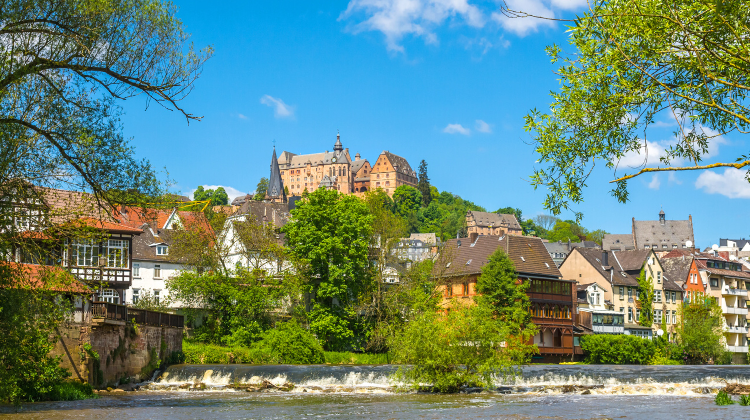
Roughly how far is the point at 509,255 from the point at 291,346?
81.4 ft

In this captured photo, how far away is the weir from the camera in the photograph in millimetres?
35031

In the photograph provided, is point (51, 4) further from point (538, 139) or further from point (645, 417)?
point (645, 417)

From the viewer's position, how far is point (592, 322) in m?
70.1

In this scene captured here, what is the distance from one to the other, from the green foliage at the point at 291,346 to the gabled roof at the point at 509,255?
56.4ft

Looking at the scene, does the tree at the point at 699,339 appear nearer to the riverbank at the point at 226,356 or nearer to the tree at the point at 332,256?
the tree at the point at 332,256

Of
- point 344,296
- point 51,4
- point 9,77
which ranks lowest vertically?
point 344,296

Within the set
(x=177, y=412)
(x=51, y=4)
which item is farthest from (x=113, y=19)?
(x=177, y=412)

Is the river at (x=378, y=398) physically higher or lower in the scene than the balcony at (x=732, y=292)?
lower

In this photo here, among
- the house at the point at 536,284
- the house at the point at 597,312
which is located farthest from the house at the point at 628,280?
the house at the point at 536,284

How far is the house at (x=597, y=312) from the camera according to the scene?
70375 millimetres

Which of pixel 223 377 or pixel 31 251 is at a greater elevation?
pixel 31 251

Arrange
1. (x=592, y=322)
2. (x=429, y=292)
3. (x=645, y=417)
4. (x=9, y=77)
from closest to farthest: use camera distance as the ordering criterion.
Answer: (x=9, y=77), (x=645, y=417), (x=429, y=292), (x=592, y=322)

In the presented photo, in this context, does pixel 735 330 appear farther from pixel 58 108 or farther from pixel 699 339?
pixel 58 108

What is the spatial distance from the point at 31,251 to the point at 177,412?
9767mm
